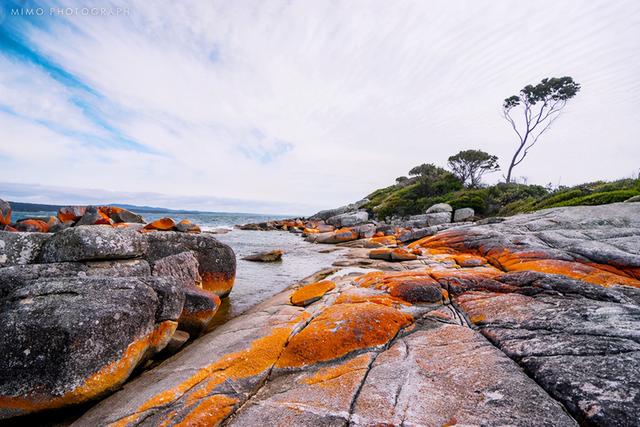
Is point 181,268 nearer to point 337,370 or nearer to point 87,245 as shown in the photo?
point 87,245

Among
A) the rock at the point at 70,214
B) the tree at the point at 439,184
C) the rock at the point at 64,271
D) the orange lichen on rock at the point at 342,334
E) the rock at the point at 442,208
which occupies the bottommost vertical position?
the orange lichen on rock at the point at 342,334

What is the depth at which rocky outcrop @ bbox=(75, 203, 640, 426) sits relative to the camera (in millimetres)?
3043

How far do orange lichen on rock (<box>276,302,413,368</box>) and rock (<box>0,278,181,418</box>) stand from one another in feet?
8.82

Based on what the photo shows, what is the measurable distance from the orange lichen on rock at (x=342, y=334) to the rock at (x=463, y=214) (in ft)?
96.0

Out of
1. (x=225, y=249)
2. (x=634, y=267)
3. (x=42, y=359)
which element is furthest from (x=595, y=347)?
(x=225, y=249)

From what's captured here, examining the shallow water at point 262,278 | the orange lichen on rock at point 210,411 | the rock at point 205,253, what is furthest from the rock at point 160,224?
the orange lichen on rock at point 210,411

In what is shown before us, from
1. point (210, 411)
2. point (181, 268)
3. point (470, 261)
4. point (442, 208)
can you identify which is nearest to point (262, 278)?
point (181, 268)

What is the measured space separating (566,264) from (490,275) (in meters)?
2.65

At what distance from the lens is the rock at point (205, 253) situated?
8.32 meters

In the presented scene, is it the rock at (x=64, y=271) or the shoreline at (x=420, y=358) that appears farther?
the rock at (x=64, y=271)

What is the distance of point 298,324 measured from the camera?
5.81 meters

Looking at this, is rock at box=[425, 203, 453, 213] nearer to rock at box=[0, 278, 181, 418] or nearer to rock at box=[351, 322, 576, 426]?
rock at box=[351, 322, 576, 426]

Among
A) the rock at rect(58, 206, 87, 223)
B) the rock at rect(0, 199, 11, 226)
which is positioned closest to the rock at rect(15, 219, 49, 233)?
the rock at rect(0, 199, 11, 226)

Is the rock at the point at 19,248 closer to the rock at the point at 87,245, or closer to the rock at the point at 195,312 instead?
the rock at the point at 87,245
